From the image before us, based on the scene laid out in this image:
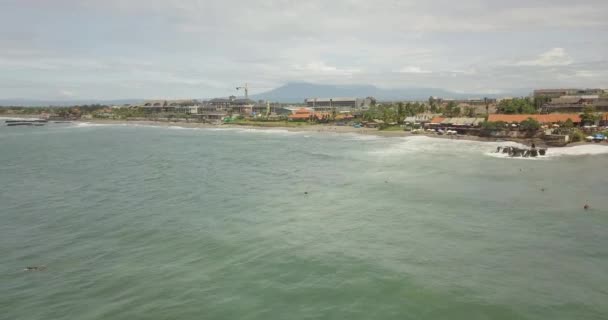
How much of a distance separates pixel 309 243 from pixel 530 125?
55.2 meters

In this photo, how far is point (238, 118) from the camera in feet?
463

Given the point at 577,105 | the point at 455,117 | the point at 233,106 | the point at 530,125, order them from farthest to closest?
the point at 233,106 → the point at 577,105 → the point at 455,117 → the point at 530,125

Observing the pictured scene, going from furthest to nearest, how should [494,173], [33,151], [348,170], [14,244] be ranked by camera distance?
1. [33,151]
2. [348,170]
3. [494,173]
4. [14,244]

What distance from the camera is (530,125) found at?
65875 mm

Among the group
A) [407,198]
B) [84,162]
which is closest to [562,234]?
[407,198]

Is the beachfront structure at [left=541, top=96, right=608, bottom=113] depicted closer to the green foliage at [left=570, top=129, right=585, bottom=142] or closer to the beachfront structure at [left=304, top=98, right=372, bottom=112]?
the green foliage at [left=570, top=129, right=585, bottom=142]

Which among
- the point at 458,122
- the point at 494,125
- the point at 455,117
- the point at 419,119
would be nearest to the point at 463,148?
the point at 494,125

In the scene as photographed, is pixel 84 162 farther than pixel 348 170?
Yes

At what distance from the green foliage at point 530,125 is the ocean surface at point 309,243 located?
2295 centimetres

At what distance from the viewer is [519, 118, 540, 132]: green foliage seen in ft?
215

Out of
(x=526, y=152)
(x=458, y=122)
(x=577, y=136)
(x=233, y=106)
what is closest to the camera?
(x=526, y=152)

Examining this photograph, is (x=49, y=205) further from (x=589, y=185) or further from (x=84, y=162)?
(x=589, y=185)

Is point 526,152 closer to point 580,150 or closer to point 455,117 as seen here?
point 580,150

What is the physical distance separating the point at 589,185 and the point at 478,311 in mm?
25333
